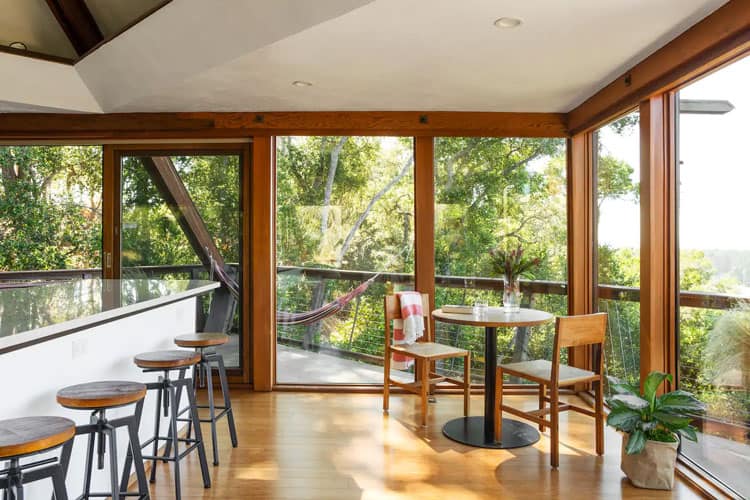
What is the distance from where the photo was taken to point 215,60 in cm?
341

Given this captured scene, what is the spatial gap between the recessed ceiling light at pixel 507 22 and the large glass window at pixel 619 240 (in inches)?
56.7

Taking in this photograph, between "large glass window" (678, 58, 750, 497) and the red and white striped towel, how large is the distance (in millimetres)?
1773

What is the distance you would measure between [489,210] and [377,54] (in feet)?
6.55

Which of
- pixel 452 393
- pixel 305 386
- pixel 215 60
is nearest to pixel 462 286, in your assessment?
pixel 452 393

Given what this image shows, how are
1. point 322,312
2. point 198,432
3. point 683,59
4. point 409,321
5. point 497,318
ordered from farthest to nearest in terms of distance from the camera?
point 322,312, point 409,321, point 497,318, point 683,59, point 198,432

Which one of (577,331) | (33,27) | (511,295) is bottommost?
(577,331)

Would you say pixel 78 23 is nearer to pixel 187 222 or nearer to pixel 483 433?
pixel 187 222

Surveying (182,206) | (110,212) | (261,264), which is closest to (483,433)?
(261,264)

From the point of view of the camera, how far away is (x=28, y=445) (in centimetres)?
156

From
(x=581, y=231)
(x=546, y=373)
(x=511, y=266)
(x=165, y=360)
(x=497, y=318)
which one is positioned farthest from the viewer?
(x=581, y=231)

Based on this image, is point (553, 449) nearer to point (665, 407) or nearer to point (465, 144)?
point (665, 407)

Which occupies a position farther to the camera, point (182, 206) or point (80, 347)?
point (182, 206)

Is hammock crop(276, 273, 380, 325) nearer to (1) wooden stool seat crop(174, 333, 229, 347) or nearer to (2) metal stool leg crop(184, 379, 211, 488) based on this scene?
(1) wooden stool seat crop(174, 333, 229, 347)

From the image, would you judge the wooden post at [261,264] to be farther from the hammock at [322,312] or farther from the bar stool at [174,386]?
the bar stool at [174,386]
